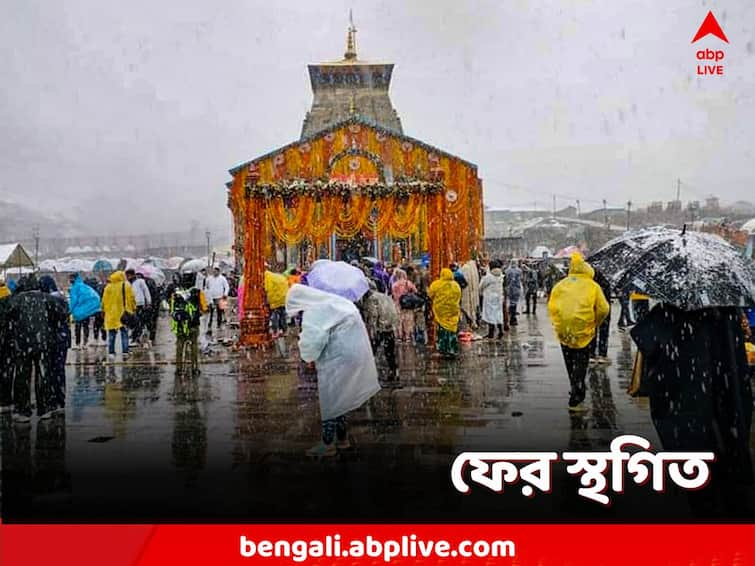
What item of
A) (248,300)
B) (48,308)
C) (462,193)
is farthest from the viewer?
(462,193)

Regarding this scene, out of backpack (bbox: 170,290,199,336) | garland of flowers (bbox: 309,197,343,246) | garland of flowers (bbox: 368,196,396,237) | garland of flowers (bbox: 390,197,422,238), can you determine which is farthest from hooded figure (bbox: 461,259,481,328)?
backpack (bbox: 170,290,199,336)

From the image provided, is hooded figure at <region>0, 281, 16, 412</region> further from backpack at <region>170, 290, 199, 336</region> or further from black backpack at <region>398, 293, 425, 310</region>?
black backpack at <region>398, 293, 425, 310</region>

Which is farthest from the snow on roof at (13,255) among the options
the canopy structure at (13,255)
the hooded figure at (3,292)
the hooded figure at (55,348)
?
the hooded figure at (55,348)

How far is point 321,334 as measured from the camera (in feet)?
14.8

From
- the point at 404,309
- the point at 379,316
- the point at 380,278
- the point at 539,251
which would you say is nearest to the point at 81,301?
the point at 404,309

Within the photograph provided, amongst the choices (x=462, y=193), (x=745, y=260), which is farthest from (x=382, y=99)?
(x=745, y=260)

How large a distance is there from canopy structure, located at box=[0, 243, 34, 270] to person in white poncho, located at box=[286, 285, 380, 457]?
5979 millimetres

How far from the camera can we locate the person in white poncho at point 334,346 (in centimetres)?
455

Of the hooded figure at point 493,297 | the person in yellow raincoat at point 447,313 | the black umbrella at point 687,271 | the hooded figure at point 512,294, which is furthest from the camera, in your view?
the hooded figure at point 512,294
